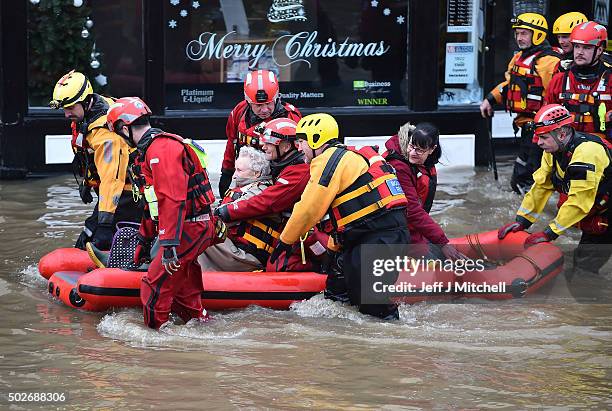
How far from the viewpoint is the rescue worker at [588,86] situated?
9.43m

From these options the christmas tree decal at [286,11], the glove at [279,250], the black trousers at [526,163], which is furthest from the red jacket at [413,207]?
the christmas tree decal at [286,11]

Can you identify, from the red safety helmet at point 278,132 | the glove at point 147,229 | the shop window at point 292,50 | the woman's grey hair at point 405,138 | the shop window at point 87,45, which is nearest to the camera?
the glove at point 147,229

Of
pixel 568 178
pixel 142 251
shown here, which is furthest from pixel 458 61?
pixel 142 251

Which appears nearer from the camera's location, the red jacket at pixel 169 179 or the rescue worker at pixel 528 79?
the red jacket at pixel 169 179

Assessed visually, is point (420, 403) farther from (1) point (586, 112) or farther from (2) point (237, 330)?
(1) point (586, 112)

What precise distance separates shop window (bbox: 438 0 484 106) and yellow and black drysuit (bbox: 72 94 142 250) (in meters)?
5.45

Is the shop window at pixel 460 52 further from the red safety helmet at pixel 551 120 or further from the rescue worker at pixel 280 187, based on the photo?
the rescue worker at pixel 280 187

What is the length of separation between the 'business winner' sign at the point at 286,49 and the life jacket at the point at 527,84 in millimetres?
2194

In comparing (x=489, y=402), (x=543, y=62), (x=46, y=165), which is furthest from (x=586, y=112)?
(x=46, y=165)

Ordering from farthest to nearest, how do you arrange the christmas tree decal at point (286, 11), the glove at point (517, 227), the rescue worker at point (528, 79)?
the christmas tree decal at point (286, 11)
the rescue worker at point (528, 79)
the glove at point (517, 227)

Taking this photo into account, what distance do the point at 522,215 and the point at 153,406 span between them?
3.76 metres

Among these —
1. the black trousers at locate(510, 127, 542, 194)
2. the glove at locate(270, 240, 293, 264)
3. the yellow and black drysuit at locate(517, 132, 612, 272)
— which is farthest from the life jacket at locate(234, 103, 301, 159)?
the black trousers at locate(510, 127, 542, 194)

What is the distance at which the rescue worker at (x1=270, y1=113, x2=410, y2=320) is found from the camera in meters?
7.11

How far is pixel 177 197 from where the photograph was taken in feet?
22.5
